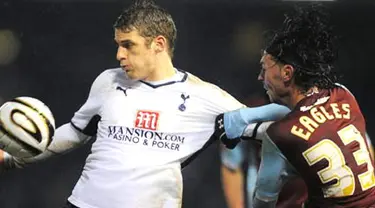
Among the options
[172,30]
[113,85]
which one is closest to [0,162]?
[113,85]

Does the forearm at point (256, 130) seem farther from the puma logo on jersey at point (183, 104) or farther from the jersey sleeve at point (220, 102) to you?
the puma logo on jersey at point (183, 104)

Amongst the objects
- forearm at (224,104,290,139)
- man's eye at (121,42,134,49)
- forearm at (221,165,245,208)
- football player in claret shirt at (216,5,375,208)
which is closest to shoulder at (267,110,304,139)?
football player in claret shirt at (216,5,375,208)

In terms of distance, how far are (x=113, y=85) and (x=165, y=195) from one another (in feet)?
1.03

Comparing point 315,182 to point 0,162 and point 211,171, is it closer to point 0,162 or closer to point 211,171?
point 211,171

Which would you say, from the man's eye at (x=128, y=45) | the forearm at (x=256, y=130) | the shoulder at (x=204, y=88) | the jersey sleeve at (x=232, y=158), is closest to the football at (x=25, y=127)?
the man's eye at (x=128, y=45)

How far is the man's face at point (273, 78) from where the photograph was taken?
5.20 feet

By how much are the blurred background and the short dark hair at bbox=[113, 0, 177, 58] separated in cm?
45

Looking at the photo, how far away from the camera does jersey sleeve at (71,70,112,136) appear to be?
1.73 metres

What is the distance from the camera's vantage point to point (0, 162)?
71.6 inches

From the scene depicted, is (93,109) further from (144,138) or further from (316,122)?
(316,122)

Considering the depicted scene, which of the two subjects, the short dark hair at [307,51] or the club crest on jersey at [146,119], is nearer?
the short dark hair at [307,51]

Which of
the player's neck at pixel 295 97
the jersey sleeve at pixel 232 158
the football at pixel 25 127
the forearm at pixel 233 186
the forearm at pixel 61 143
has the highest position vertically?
the player's neck at pixel 295 97

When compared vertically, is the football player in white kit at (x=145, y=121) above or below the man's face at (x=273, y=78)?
below

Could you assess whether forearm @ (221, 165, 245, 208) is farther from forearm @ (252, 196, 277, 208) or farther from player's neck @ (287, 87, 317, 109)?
player's neck @ (287, 87, 317, 109)
